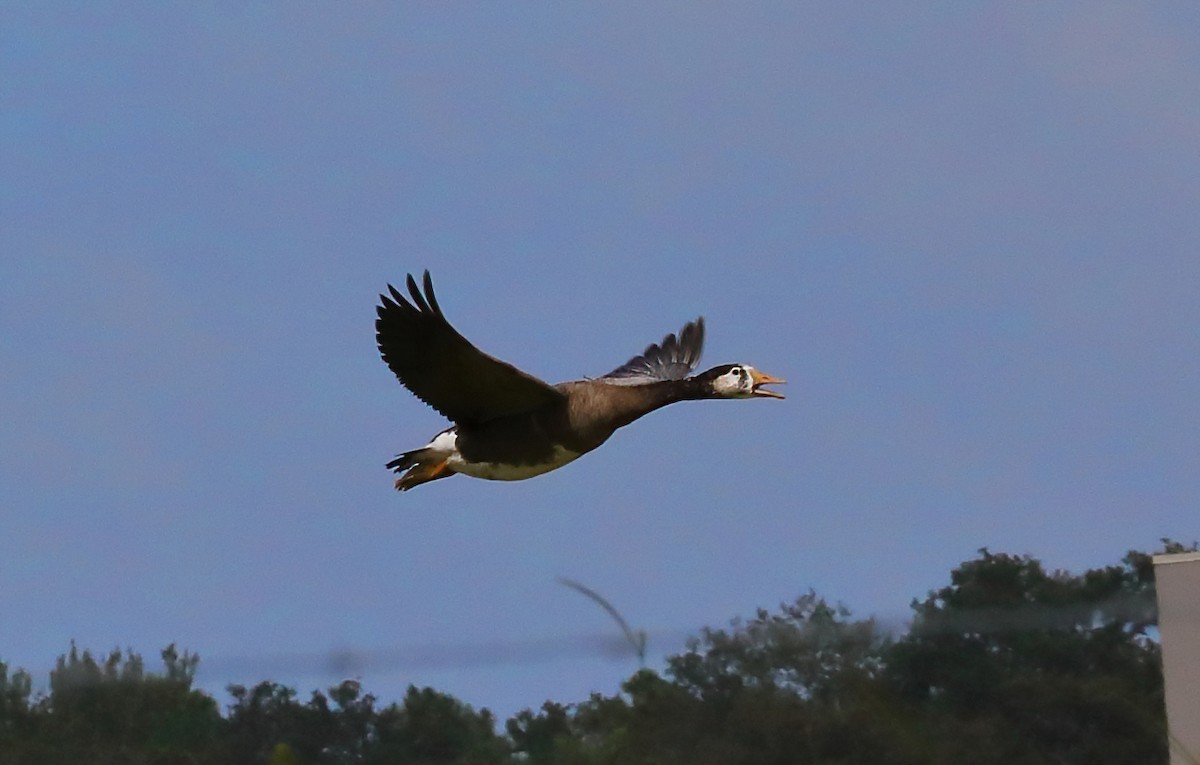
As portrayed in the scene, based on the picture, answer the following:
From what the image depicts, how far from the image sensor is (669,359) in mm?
16609

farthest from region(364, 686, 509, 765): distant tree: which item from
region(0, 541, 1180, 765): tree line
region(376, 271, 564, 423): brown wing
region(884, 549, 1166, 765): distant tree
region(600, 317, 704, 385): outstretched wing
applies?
region(376, 271, 564, 423): brown wing

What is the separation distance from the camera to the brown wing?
43.5 feet

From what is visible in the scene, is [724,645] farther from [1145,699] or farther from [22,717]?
[22,717]

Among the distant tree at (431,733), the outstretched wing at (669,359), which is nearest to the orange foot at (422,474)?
the outstretched wing at (669,359)

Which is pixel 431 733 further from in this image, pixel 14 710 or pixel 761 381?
pixel 761 381

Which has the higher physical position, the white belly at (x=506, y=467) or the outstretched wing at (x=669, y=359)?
the outstretched wing at (x=669, y=359)

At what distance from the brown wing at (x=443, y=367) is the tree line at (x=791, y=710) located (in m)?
5.46

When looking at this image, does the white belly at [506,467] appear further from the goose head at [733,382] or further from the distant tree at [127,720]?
the distant tree at [127,720]

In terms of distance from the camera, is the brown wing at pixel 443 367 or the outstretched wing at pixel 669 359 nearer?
the brown wing at pixel 443 367

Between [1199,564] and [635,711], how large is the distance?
6.86 m

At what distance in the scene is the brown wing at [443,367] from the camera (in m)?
13.3

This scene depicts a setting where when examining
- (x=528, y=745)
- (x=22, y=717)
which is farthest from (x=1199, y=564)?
(x=22, y=717)

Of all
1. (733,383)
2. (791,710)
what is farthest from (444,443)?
(791,710)

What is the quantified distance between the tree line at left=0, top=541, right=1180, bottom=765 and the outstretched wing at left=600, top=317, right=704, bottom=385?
310cm
